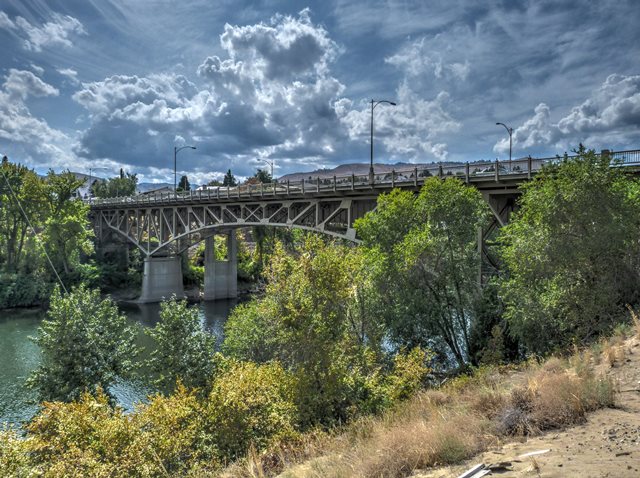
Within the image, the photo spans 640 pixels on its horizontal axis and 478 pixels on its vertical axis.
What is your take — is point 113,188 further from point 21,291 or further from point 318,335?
point 318,335

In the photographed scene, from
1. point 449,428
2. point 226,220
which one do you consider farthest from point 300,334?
point 226,220

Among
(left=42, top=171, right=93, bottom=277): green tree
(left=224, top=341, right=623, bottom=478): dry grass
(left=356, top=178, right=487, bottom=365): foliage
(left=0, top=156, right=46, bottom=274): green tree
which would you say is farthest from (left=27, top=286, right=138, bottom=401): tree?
(left=0, top=156, right=46, bottom=274): green tree

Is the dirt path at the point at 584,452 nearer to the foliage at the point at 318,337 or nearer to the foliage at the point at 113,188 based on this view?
the foliage at the point at 318,337

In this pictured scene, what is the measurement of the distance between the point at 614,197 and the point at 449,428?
10.7 meters

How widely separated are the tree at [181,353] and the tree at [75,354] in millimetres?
2133

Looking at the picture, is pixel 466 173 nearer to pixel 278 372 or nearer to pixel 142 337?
pixel 278 372

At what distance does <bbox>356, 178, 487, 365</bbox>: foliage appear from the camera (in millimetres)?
17734

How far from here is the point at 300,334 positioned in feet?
39.9

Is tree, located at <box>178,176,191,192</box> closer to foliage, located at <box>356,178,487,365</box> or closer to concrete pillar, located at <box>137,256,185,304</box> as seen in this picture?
concrete pillar, located at <box>137,256,185,304</box>

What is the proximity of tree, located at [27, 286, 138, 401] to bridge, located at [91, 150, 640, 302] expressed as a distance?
613 inches

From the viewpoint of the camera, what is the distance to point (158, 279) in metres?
53.8

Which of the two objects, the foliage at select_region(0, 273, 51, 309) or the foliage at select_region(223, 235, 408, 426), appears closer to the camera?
the foliage at select_region(223, 235, 408, 426)

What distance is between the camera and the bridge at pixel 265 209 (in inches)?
876

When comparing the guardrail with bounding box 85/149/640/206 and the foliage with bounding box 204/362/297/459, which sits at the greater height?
the guardrail with bounding box 85/149/640/206
